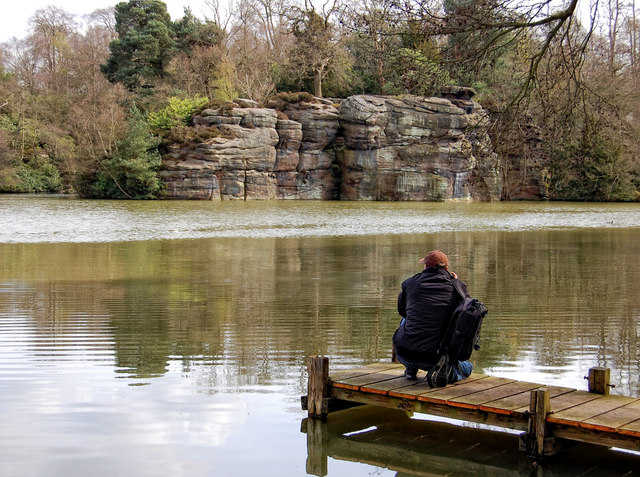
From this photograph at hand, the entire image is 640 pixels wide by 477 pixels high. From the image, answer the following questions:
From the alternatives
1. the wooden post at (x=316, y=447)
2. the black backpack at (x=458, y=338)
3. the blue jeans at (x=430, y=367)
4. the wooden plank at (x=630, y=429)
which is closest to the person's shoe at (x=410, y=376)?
the blue jeans at (x=430, y=367)

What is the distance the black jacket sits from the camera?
20.2 ft

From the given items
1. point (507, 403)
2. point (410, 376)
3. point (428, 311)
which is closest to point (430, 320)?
point (428, 311)

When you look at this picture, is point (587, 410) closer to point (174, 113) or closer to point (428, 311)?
point (428, 311)

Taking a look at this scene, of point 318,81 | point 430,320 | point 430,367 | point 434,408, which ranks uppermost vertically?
point 318,81

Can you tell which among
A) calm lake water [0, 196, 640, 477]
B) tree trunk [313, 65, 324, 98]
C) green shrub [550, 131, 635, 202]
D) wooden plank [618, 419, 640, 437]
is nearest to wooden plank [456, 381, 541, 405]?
calm lake water [0, 196, 640, 477]

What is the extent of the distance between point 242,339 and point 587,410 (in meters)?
4.78

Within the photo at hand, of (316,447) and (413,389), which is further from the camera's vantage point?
(413,389)

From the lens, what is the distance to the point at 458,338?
6.04 m

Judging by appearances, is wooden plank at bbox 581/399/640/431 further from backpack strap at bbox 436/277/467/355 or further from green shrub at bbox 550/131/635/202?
green shrub at bbox 550/131/635/202

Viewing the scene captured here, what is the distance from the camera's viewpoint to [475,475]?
534 cm

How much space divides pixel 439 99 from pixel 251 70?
15628mm

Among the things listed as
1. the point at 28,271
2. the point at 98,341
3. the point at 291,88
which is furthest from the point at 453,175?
the point at 98,341

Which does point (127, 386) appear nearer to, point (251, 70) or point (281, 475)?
point (281, 475)

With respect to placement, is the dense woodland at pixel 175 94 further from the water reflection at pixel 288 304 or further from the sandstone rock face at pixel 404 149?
the water reflection at pixel 288 304
